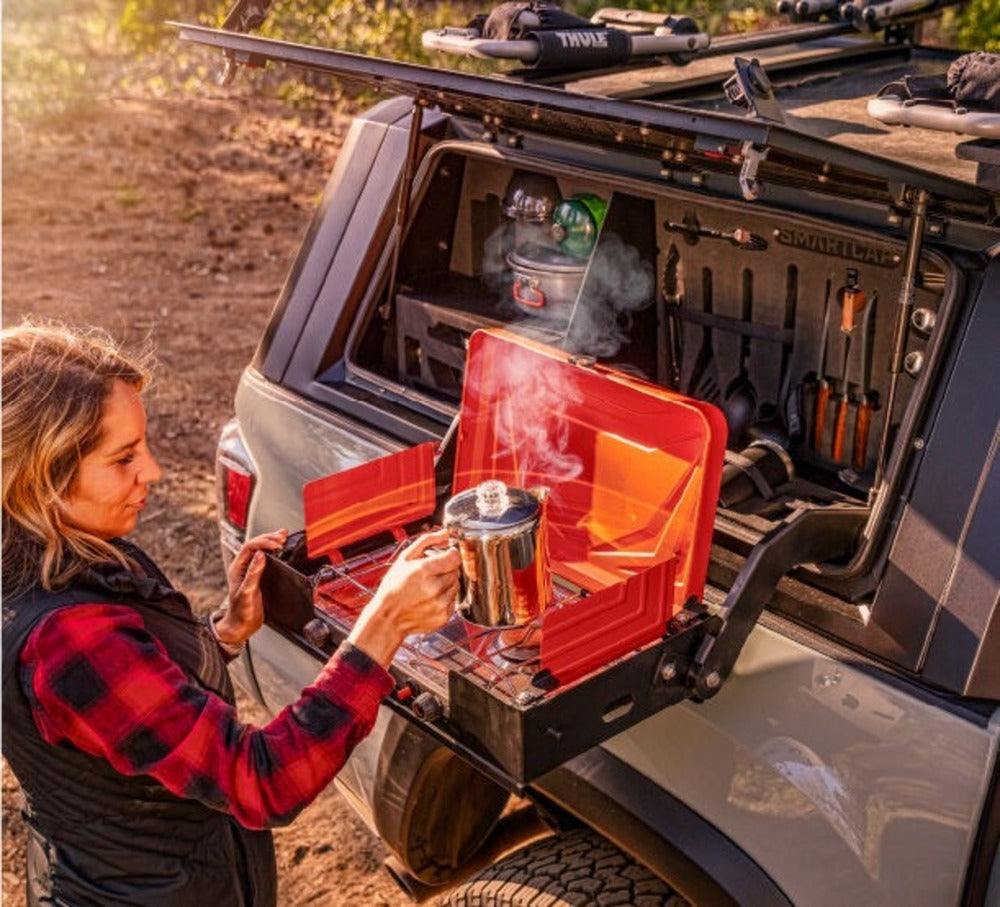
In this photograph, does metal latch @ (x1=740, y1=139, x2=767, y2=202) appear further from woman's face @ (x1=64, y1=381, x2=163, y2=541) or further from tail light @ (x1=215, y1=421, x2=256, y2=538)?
tail light @ (x1=215, y1=421, x2=256, y2=538)

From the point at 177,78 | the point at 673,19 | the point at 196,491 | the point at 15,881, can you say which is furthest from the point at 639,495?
the point at 177,78

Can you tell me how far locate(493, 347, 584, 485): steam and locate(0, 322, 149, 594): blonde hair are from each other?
922 mm

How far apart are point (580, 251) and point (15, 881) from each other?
2388mm

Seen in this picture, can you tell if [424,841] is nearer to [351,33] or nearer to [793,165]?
[793,165]

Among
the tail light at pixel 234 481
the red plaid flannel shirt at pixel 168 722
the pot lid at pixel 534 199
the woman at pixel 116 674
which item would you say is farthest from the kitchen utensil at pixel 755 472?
the tail light at pixel 234 481

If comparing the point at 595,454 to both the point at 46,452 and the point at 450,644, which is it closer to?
the point at 450,644

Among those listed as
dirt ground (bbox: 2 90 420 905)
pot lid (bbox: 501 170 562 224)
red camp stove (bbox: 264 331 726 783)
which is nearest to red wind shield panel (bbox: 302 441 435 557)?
red camp stove (bbox: 264 331 726 783)

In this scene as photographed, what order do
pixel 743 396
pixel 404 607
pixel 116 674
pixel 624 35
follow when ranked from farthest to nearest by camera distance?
pixel 624 35 → pixel 743 396 → pixel 404 607 → pixel 116 674

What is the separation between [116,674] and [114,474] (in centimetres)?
32

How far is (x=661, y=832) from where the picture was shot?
237 cm

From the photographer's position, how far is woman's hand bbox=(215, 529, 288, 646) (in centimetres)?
245

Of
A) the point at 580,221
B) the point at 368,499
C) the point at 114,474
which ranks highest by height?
the point at 580,221

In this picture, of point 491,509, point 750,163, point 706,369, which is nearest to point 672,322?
point 706,369

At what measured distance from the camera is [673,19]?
3.56 metres
